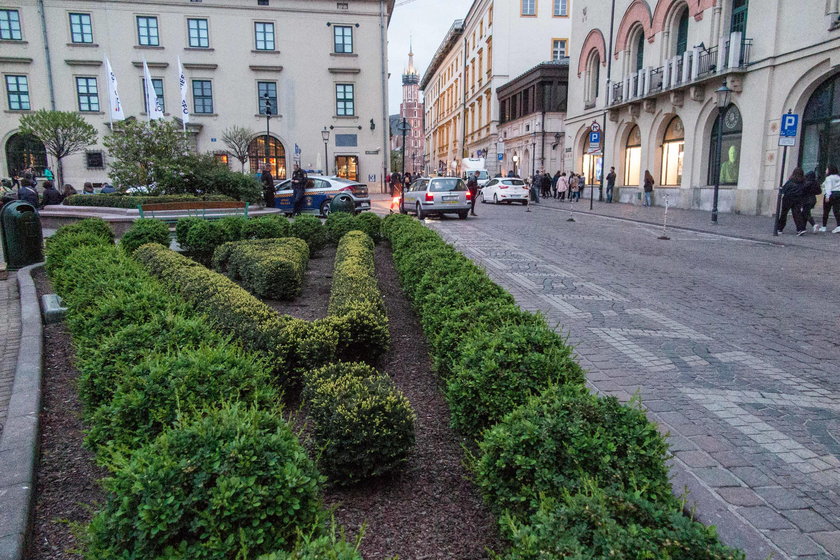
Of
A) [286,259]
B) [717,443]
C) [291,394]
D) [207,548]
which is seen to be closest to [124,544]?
[207,548]

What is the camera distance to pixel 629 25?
2986cm

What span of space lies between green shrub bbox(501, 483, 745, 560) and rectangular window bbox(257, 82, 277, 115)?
41485 mm

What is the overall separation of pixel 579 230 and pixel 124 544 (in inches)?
651

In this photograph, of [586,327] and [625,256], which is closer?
[586,327]

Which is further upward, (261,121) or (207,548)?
(261,121)

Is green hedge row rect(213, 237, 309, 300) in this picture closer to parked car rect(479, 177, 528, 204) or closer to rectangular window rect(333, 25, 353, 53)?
parked car rect(479, 177, 528, 204)

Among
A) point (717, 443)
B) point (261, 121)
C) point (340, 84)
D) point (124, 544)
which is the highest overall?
point (340, 84)

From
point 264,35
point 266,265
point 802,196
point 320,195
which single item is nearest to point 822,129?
point 802,196

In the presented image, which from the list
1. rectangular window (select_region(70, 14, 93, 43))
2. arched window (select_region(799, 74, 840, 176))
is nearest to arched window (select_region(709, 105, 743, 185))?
arched window (select_region(799, 74, 840, 176))

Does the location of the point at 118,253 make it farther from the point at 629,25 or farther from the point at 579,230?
the point at 629,25

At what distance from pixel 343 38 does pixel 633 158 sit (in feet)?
73.1

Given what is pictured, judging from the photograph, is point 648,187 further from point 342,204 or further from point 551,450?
point 551,450

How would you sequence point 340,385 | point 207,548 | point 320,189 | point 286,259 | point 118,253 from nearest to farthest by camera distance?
1. point 207,548
2. point 340,385
3. point 118,253
4. point 286,259
5. point 320,189

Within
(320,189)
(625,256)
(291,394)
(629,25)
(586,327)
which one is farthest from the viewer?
(629,25)
